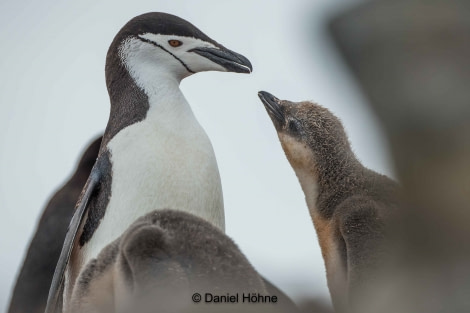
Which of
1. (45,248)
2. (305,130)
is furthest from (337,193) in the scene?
(45,248)

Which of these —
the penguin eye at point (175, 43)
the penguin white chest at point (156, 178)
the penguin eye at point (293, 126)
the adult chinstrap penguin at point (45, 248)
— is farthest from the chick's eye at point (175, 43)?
the adult chinstrap penguin at point (45, 248)

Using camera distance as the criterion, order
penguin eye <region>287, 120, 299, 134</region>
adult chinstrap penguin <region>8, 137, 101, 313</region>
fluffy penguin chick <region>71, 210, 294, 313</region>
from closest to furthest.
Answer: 1. fluffy penguin chick <region>71, 210, 294, 313</region>
2. penguin eye <region>287, 120, 299, 134</region>
3. adult chinstrap penguin <region>8, 137, 101, 313</region>

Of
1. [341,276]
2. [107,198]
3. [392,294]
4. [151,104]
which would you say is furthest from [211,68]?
[392,294]

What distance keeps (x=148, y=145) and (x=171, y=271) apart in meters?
2.02

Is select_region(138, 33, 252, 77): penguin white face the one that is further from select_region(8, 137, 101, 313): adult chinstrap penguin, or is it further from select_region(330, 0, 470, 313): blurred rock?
select_region(330, 0, 470, 313): blurred rock

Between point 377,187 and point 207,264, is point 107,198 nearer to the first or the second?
point 377,187

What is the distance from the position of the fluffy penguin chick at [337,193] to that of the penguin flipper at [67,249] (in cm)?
112

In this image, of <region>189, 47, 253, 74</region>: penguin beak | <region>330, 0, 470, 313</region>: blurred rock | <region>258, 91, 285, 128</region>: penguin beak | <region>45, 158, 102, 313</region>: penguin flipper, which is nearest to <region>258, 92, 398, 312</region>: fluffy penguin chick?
<region>258, 91, 285, 128</region>: penguin beak

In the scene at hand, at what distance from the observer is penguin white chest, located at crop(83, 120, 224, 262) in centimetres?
441

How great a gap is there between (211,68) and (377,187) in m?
1.28

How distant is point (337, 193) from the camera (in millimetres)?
4465

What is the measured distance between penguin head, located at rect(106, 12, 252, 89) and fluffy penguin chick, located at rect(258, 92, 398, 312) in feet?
1.57

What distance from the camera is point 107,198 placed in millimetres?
4559

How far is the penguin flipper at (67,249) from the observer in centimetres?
445
